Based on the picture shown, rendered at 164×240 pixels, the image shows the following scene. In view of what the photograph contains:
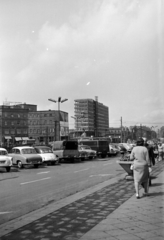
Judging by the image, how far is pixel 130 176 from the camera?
11703 millimetres

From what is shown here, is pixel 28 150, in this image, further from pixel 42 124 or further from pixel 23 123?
pixel 42 124

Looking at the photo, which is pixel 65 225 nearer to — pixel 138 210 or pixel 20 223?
pixel 20 223

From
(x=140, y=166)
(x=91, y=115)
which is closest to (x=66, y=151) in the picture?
(x=140, y=166)

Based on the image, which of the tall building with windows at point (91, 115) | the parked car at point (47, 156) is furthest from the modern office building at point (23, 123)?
the parked car at point (47, 156)

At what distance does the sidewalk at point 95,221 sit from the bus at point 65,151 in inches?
721

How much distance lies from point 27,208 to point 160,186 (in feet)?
13.9

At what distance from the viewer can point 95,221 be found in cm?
550

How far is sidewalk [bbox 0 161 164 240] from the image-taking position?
4691mm

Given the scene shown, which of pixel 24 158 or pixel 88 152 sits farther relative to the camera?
pixel 88 152

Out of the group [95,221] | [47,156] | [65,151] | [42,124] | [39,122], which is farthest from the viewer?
[42,124]

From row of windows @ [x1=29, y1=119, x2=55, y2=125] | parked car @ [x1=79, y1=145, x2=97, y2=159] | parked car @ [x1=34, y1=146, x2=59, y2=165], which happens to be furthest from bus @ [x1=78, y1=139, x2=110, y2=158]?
row of windows @ [x1=29, y1=119, x2=55, y2=125]

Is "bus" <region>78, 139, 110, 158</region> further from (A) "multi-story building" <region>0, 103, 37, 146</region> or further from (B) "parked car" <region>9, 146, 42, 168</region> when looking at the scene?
(A) "multi-story building" <region>0, 103, 37, 146</region>

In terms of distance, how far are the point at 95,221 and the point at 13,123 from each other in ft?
272

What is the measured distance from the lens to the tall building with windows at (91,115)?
211 feet
